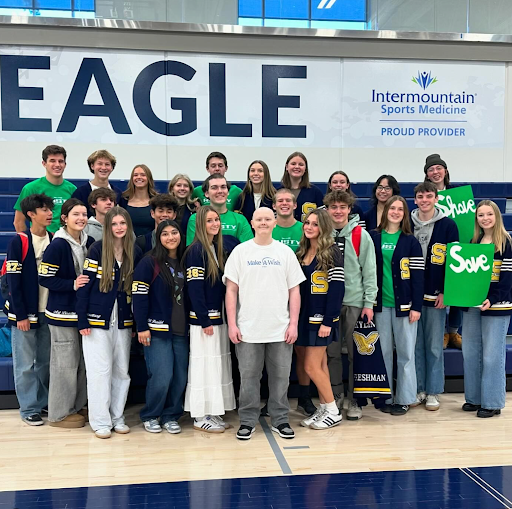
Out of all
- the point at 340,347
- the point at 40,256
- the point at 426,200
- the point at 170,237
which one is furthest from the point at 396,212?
the point at 40,256

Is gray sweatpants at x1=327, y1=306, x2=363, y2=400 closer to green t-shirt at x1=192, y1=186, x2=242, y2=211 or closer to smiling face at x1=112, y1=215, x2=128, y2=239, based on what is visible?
green t-shirt at x1=192, y1=186, x2=242, y2=211

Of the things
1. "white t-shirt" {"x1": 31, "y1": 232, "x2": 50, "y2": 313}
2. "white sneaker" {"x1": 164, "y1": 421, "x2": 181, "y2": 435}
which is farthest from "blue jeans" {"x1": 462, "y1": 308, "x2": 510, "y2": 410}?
"white t-shirt" {"x1": 31, "y1": 232, "x2": 50, "y2": 313}

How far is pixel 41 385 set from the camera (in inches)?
165

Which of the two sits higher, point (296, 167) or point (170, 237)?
point (296, 167)

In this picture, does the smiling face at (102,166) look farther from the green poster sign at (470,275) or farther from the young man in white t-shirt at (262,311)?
the green poster sign at (470,275)

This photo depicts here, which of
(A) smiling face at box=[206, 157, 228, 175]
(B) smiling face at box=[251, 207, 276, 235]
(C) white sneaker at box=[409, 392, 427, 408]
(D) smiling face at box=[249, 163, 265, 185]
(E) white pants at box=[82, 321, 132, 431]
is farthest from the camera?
(A) smiling face at box=[206, 157, 228, 175]

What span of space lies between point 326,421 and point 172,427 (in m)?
1.01

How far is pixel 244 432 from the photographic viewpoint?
3736 mm

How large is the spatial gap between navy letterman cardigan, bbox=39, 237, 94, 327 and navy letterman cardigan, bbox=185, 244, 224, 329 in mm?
750

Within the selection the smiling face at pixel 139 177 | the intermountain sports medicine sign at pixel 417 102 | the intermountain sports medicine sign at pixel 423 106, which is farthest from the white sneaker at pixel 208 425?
the intermountain sports medicine sign at pixel 423 106

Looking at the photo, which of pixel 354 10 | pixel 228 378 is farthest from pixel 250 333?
pixel 354 10

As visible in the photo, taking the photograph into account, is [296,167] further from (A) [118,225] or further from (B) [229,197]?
(A) [118,225]

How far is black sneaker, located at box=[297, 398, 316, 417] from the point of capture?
4.19 m

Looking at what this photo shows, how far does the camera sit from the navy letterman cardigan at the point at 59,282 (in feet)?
12.5
